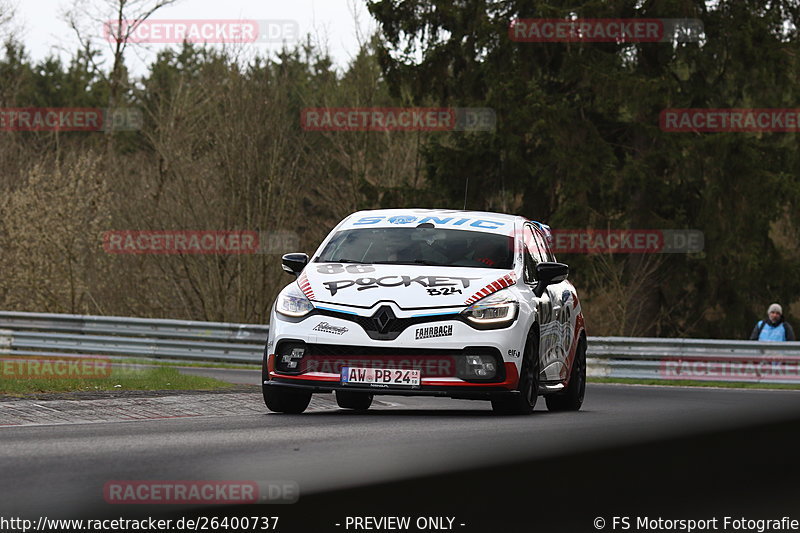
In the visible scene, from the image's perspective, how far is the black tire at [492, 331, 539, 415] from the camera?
42.6 feet

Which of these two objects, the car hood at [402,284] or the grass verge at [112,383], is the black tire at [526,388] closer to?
the car hood at [402,284]

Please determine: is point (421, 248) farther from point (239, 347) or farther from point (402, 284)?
point (239, 347)

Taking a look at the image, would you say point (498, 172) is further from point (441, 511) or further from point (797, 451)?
point (441, 511)

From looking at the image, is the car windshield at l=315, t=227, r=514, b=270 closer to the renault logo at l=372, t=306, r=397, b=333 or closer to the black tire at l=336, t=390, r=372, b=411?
the renault logo at l=372, t=306, r=397, b=333

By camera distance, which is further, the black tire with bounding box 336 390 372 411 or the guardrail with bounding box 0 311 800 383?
the guardrail with bounding box 0 311 800 383

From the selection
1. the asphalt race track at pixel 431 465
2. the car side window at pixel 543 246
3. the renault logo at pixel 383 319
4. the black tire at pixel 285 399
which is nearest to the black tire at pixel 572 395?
the car side window at pixel 543 246

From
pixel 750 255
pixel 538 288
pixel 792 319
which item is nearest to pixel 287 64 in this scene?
pixel 750 255

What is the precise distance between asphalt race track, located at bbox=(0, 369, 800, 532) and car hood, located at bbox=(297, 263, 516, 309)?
1037 mm

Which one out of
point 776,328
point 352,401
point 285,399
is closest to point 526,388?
point 285,399

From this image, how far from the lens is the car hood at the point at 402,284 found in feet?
41.4

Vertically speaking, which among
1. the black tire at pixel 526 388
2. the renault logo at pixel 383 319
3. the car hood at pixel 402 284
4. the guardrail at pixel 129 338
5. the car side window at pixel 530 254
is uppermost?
the car side window at pixel 530 254

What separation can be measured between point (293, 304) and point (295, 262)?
0.97m

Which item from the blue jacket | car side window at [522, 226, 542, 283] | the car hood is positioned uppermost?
car side window at [522, 226, 542, 283]

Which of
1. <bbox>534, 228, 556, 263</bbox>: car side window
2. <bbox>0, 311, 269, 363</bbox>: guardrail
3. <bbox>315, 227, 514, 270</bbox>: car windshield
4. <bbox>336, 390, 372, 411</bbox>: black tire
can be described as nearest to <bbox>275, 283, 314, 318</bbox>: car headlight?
<bbox>315, 227, 514, 270</bbox>: car windshield
